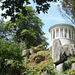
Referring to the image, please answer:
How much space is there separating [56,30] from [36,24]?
13.5 ft

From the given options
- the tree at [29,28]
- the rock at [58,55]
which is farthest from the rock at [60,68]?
the tree at [29,28]

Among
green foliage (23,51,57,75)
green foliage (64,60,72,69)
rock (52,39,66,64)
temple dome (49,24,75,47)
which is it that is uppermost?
temple dome (49,24,75,47)

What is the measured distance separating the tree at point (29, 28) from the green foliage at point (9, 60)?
8869 mm

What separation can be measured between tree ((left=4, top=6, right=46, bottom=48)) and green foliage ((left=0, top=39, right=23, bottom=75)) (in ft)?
29.1

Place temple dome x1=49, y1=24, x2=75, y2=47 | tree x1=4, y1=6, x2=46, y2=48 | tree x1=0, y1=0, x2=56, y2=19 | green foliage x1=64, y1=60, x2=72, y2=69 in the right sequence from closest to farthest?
tree x1=0, y1=0, x2=56, y2=19, green foliage x1=64, y1=60, x2=72, y2=69, tree x1=4, y1=6, x2=46, y2=48, temple dome x1=49, y1=24, x2=75, y2=47

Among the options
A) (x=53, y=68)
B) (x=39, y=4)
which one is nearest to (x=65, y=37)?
(x=53, y=68)

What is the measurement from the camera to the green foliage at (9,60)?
35.9 ft

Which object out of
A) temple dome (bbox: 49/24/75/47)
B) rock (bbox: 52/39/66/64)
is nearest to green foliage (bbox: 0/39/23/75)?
rock (bbox: 52/39/66/64)

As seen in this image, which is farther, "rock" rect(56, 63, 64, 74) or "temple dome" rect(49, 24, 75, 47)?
"temple dome" rect(49, 24, 75, 47)

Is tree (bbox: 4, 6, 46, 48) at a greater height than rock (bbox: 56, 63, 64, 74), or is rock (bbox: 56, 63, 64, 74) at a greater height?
tree (bbox: 4, 6, 46, 48)

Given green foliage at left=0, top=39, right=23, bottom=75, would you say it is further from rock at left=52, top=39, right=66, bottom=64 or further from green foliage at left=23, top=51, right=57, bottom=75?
rock at left=52, top=39, right=66, bottom=64

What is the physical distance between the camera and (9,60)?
36.2 ft

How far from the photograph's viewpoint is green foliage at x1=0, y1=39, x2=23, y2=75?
10934mm

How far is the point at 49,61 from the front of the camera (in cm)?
1284
